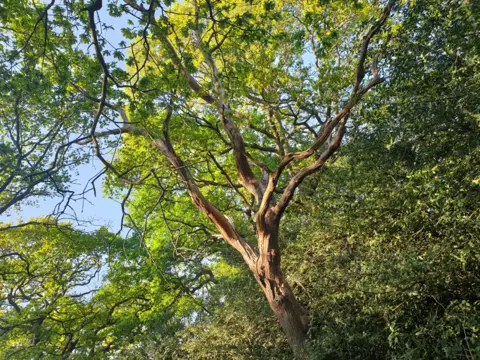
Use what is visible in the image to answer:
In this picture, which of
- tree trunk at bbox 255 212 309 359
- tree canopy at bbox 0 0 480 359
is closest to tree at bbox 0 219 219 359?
tree canopy at bbox 0 0 480 359

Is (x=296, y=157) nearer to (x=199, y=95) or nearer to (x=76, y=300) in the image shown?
(x=199, y=95)

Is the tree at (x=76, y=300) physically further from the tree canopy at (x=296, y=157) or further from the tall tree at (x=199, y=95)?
the tall tree at (x=199, y=95)

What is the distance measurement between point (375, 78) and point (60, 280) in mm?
10831

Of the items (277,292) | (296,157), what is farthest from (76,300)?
(296,157)

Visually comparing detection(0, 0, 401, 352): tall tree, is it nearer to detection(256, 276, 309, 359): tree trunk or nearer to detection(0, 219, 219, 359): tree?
detection(256, 276, 309, 359): tree trunk

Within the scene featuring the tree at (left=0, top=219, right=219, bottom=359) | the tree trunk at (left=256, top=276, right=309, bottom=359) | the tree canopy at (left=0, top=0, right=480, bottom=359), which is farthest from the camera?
the tree at (left=0, top=219, right=219, bottom=359)

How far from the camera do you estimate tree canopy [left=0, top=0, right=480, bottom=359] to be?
394cm

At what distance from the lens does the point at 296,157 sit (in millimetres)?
5789

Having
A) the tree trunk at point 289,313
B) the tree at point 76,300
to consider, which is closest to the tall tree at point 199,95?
the tree trunk at point 289,313

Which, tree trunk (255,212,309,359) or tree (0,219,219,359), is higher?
tree (0,219,219,359)

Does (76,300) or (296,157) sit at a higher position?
(76,300)

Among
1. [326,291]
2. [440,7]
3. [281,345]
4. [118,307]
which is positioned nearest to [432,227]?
[326,291]

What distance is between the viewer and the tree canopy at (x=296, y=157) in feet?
12.9

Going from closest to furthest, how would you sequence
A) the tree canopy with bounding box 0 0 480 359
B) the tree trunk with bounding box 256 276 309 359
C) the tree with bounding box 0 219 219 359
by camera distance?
the tree canopy with bounding box 0 0 480 359
the tree trunk with bounding box 256 276 309 359
the tree with bounding box 0 219 219 359
